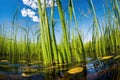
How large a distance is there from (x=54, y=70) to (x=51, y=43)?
0.09 metres

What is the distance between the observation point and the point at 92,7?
103 cm

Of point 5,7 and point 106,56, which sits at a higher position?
point 5,7

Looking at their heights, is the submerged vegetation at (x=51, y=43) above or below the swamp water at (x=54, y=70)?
above

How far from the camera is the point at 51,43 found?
1.04 metres

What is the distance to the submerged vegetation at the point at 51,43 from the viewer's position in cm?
101

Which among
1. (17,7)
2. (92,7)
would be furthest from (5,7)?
(92,7)

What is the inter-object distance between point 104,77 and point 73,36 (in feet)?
0.67

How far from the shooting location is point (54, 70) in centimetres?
Result: 105

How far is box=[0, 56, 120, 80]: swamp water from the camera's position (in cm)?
103

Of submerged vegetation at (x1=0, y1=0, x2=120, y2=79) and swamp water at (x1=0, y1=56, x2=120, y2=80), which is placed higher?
submerged vegetation at (x1=0, y1=0, x2=120, y2=79)

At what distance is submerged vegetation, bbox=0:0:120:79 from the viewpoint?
1.01 metres

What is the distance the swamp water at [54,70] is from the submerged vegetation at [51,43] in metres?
0.01

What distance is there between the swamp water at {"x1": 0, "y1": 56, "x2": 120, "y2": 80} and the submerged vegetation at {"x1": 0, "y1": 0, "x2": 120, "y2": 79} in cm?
1

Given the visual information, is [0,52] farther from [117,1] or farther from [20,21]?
[117,1]
